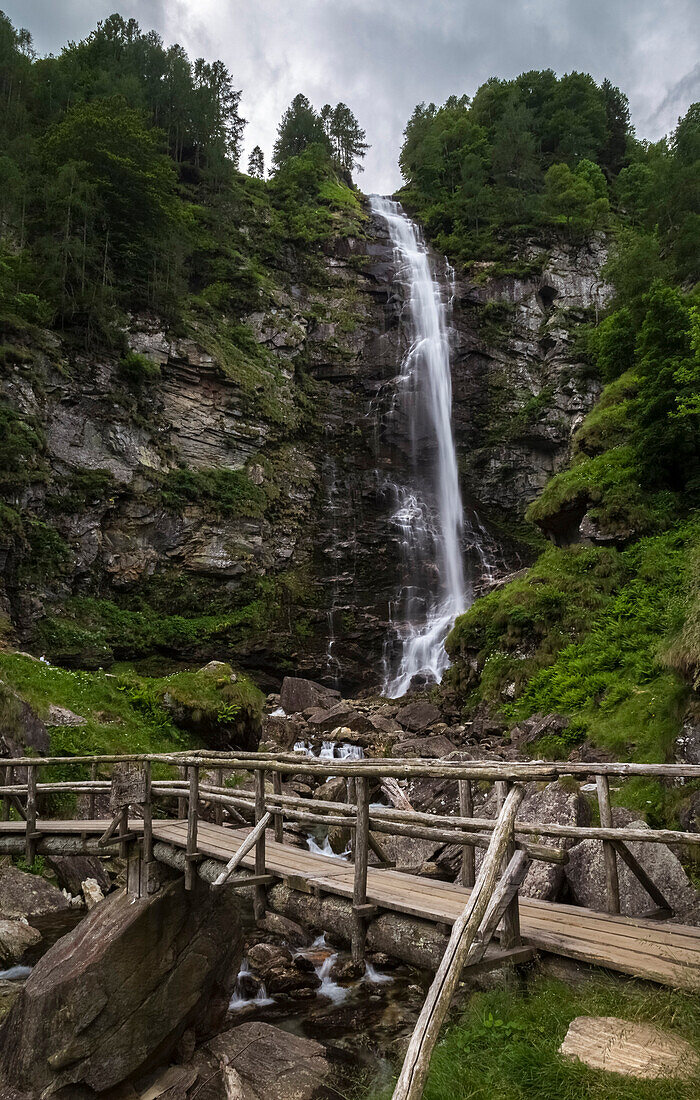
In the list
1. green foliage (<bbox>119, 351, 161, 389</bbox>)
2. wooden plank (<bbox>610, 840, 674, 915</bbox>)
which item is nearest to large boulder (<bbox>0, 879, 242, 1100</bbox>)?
wooden plank (<bbox>610, 840, 674, 915</bbox>)

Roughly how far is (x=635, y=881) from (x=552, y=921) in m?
2.21

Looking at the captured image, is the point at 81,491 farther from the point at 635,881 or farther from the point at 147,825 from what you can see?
the point at 635,881

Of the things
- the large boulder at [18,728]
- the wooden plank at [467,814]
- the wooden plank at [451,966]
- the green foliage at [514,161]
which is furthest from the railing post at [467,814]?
the green foliage at [514,161]

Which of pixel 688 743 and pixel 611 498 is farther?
pixel 611 498

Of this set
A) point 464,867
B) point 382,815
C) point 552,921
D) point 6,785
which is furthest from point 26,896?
point 552,921

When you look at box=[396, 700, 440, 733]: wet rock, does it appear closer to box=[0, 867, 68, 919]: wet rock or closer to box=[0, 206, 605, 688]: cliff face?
box=[0, 206, 605, 688]: cliff face

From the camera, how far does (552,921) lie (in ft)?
15.7

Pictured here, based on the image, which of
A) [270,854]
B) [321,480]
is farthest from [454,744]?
[321,480]

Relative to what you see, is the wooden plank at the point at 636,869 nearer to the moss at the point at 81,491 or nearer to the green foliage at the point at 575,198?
the moss at the point at 81,491

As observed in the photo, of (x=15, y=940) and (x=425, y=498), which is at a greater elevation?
(x=425, y=498)

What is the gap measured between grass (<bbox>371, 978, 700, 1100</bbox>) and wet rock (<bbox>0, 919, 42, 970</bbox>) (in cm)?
→ 634

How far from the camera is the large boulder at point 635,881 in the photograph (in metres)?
6.18

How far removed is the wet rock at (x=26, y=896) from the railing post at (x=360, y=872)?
708 cm

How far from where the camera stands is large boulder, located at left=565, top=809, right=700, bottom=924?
6.18m
